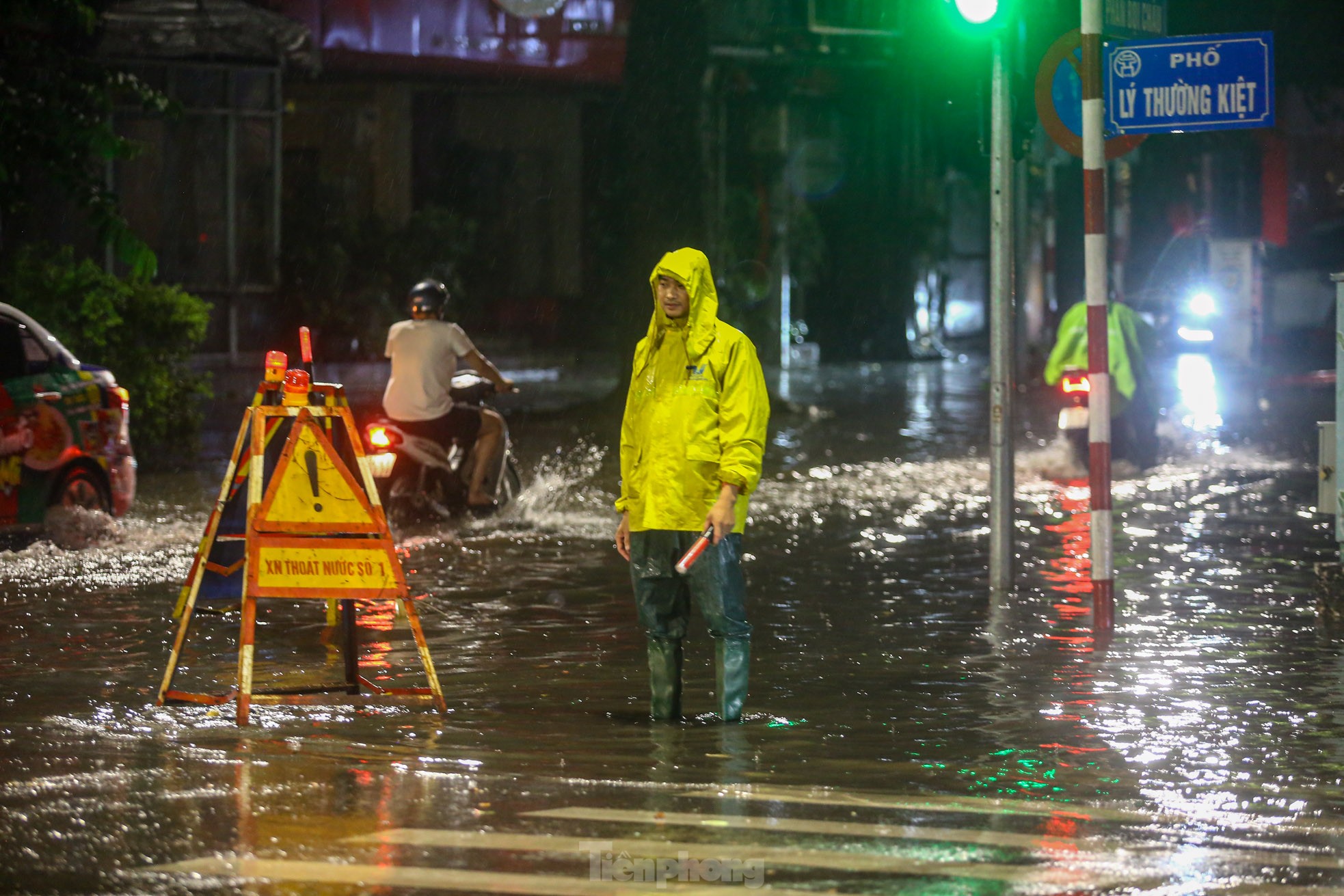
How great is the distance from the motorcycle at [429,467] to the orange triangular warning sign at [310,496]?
18.1ft

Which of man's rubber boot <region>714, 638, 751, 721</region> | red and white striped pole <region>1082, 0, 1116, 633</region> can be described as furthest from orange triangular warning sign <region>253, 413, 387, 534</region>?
red and white striped pole <region>1082, 0, 1116, 633</region>

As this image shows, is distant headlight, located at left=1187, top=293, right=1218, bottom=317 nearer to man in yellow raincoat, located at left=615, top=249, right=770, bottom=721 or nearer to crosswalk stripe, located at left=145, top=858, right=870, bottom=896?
man in yellow raincoat, located at left=615, top=249, right=770, bottom=721

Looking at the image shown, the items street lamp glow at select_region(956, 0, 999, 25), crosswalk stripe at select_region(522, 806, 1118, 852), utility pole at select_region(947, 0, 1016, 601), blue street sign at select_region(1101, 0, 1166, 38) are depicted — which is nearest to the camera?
crosswalk stripe at select_region(522, 806, 1118, 852)

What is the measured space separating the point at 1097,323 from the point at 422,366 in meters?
5.31

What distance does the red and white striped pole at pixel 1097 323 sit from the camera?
→ 29.8 ft

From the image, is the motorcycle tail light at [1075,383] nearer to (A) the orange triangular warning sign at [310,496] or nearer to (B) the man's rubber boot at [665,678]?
(B) the man's rubber boot at [665,678]

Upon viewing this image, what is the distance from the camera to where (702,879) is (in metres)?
5.20

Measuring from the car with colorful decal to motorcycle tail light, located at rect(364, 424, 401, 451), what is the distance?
5.06 feet

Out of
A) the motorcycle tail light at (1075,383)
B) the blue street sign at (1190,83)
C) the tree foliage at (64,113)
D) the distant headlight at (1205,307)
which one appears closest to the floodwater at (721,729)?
the motorcycle tail light at (1075,383)

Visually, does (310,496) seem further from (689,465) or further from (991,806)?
(991,806)

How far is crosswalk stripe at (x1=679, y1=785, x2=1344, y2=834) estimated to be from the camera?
588cm

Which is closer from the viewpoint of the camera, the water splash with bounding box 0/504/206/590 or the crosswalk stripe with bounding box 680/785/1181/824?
the crosswalk stripe with bounding box 680/785/1181/824

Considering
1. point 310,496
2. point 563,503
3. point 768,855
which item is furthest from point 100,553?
point 768,855

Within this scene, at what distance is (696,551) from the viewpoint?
7.01m
